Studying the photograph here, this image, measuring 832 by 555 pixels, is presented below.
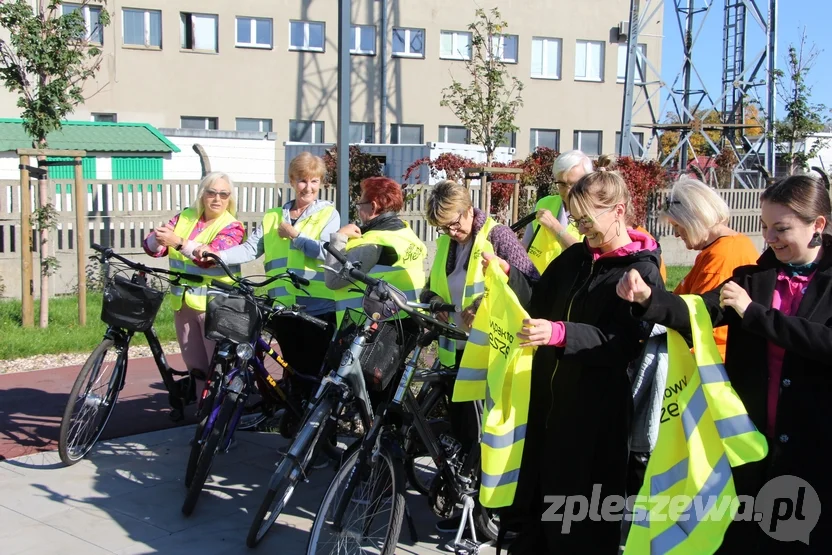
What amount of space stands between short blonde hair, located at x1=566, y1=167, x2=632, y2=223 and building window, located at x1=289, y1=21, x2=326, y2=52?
27544 millimetres

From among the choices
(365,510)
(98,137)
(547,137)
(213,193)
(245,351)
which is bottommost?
(365,510)

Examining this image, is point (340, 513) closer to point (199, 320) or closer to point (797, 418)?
point (797, 418)

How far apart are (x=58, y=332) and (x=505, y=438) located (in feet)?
23.9

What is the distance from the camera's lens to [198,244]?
19.1 feet

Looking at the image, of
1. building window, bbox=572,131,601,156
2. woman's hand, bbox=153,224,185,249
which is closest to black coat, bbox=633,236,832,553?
woman's hand, bbox=153,224,185,249

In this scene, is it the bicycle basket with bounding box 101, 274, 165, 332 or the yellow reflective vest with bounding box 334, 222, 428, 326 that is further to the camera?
the bicycle basket with bounding box 101, 274, 165, 332

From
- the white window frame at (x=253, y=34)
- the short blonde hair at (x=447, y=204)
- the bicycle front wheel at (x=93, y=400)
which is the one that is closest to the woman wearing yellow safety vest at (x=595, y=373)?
the short blonde hair at (x=447, y=204)

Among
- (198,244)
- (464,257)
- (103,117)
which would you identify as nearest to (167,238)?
(198,244)

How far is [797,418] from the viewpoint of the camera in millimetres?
3143

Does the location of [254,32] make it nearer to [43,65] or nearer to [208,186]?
[43,65]

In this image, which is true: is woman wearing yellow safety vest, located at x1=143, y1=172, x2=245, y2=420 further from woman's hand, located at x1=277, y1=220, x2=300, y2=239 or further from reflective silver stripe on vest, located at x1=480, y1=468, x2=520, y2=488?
reflective silver stripe on vest, located at x1=480, y1=468, x2=520, y2=488

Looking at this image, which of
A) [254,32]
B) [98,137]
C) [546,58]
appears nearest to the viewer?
[98,137]

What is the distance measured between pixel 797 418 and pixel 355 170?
47.3 ft

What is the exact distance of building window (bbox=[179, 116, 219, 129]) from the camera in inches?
1137
